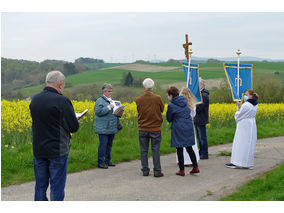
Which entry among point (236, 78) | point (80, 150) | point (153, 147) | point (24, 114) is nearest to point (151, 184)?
point (153, 147)

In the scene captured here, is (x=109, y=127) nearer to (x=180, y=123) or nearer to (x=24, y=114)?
(x=180, y=123)

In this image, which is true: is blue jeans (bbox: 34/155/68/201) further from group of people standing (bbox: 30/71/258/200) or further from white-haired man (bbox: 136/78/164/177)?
white-haired man (bbox: 136/78/164/177)

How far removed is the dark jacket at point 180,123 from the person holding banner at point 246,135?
1661mm

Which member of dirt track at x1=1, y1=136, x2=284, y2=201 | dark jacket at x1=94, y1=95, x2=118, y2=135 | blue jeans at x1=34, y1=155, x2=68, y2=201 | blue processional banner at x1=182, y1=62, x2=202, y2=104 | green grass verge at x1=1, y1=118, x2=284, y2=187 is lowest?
dirt track at x1=1, y1=136, x2=284, y2=201

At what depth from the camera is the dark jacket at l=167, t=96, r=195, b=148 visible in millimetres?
8039

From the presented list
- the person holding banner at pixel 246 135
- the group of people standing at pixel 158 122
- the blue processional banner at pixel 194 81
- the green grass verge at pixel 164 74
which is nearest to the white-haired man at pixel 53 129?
the group of people standing at pixel 158 122

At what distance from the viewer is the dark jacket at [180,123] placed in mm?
8039

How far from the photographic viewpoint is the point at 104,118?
8.78 m

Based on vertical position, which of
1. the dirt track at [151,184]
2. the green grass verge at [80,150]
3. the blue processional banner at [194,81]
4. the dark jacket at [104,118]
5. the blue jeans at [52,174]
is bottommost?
the dirt track at [151,184]

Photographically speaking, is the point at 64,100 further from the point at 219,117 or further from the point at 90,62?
the point at 90,62

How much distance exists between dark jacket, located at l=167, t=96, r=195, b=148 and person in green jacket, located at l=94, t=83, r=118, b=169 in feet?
4.91

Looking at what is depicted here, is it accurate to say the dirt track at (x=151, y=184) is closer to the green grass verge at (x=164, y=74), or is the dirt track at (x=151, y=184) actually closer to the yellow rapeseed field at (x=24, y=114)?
the yellow rapeseed field at (x=24, y=114)

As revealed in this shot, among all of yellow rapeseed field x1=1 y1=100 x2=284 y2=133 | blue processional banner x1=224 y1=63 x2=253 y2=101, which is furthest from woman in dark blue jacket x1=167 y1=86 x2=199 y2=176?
yellow rapeseed field x1=1 y1=100 x2=284 y2=133

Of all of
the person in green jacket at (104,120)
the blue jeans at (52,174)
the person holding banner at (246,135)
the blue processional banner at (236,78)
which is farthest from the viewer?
the blue processional banner at (236,78)
